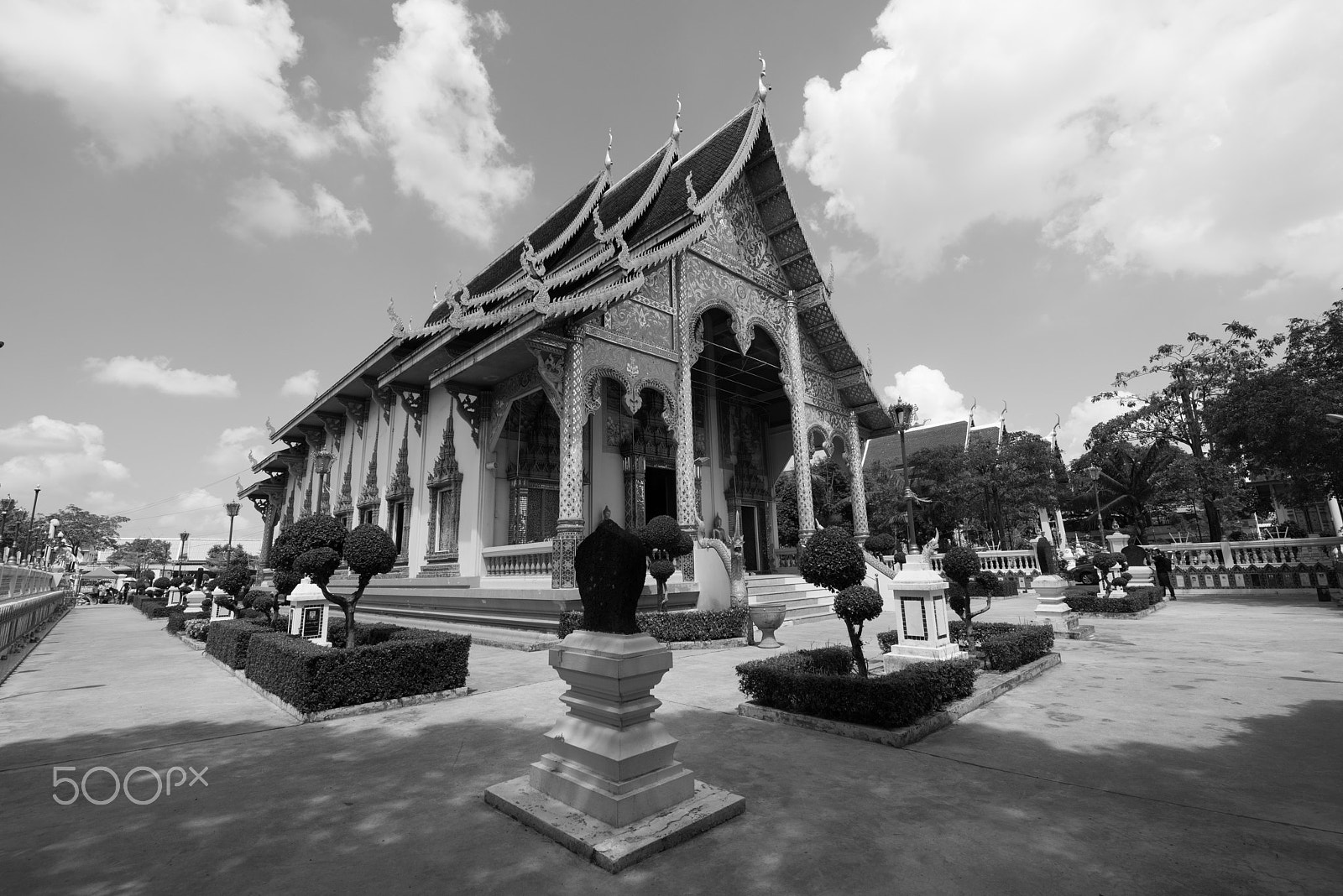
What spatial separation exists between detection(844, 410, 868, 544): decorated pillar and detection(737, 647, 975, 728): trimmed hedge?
11.2 metres

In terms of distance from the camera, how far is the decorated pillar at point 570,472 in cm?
1031

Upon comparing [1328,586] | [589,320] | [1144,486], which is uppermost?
[589,320]

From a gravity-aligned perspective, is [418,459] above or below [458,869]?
above

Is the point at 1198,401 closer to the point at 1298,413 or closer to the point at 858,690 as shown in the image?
the point at 1298,413

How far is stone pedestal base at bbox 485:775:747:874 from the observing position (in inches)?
106

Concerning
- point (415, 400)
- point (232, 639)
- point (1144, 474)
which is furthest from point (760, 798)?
point (1144, 474)

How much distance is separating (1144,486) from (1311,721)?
27027 mm

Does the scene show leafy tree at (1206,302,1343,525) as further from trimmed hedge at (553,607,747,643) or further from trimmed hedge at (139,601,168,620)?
trimmed hedge at (139,601,168,620)

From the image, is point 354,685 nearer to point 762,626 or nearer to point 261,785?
point 261,785

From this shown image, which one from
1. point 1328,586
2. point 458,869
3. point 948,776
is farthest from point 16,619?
point 1328,586

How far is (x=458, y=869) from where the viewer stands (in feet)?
8.61

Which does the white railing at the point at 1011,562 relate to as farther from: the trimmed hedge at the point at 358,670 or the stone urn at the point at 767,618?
the trimmed hedge at the point at 358,670

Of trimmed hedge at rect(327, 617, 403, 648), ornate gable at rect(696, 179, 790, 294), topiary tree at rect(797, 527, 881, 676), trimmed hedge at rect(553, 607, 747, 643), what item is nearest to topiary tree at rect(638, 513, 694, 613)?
trimmed hedge at rect(553, 607, 747, 643)

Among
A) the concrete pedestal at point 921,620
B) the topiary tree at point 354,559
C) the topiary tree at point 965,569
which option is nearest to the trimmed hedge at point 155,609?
the topiary tree at point 354,559
